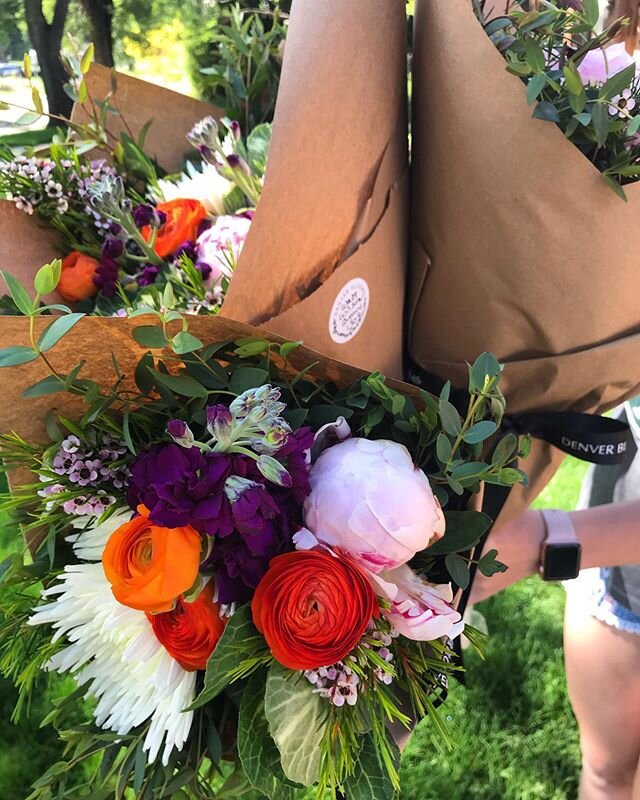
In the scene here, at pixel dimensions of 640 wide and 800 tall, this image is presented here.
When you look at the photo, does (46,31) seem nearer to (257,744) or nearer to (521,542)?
(521,542)

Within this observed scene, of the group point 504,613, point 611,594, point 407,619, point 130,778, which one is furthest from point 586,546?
point 504,613

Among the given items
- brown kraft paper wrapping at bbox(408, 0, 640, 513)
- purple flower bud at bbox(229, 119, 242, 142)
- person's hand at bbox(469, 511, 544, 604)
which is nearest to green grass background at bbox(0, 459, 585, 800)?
person's hand at bbox(469, 511, 544, 604)

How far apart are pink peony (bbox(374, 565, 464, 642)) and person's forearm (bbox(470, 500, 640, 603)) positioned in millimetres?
392

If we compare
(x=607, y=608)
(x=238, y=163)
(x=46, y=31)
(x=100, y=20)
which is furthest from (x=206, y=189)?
(x=46, y=31)

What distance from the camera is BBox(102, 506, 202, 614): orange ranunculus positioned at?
480 millimetres

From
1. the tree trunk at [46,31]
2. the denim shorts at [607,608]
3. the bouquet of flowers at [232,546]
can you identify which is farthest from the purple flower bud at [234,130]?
the tree trunk at [46,31]

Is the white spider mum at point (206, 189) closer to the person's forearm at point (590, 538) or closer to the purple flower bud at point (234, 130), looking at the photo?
the purple flower bud at point (234, 130)

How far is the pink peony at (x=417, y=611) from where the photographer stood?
1.69 feet

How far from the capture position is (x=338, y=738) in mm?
534

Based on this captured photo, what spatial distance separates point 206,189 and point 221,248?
129 millimetres

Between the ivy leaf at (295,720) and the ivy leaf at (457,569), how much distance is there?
0.14 meters

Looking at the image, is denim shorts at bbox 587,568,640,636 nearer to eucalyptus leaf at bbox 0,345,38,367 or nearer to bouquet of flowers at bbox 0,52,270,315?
bouquet of flowers at bbox 0,52,270,315

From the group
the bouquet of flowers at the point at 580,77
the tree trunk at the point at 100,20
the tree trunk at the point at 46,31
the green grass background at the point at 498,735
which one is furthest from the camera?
the tree trunk at the point at 46,31

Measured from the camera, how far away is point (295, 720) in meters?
0.51
